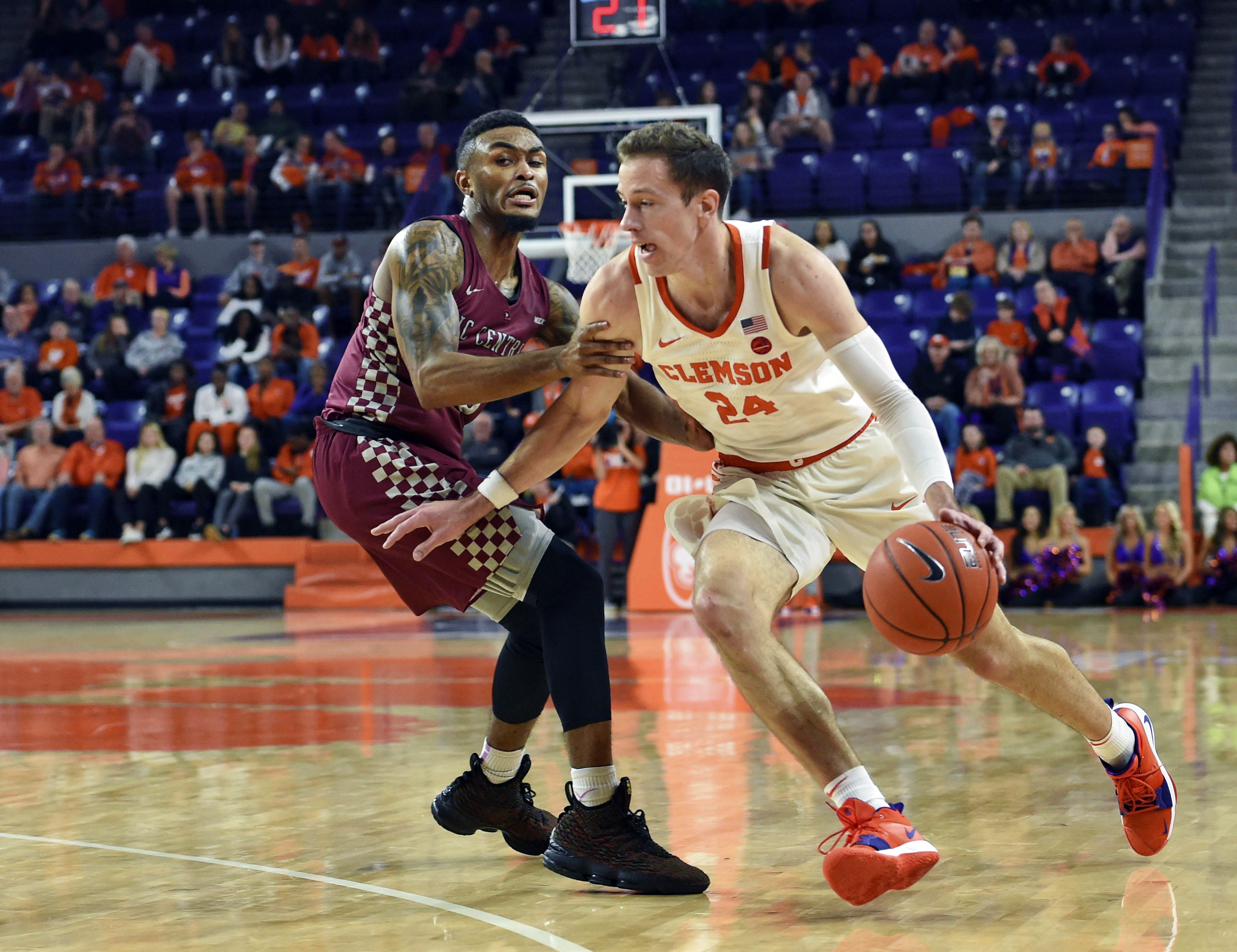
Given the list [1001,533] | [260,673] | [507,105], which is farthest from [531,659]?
[507,105]

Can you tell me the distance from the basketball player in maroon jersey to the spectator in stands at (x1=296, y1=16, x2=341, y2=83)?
16.1 m

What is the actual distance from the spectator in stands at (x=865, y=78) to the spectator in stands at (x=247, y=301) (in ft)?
21.8

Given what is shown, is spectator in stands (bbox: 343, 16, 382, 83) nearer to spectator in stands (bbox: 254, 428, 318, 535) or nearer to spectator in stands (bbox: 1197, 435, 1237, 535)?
spectator in stands (bbox: 254, 428, 318, 535)

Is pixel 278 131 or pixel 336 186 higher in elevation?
pixel 278 131

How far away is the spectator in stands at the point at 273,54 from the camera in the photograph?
64.0ft

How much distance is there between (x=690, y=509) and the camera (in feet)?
13.1

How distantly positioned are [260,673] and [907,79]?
1089 cm

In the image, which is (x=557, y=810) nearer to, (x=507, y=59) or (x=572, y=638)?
(x=572, y=638)

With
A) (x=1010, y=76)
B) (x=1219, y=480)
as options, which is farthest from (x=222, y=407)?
A: (x=1219, y=480)

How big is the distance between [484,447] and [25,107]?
9.66m

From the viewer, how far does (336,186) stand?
17.0 m

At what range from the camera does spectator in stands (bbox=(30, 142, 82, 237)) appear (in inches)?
709

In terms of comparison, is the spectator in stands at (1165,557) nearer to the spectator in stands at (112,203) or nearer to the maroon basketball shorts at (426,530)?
the maroon basketball shorts at (426,530)

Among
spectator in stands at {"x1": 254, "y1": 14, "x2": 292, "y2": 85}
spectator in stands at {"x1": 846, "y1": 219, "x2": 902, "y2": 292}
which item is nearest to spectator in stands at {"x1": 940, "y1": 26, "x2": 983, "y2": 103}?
spectator in stands at {"x1": 846, "y1": 219, "x2": 902, "y2": 292}
